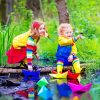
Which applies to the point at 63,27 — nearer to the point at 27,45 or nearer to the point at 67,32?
the point at 67,32

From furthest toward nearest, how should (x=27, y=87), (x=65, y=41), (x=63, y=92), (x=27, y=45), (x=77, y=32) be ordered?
(x=77, y=32) → (x=27, y=45) → (x=65, y=41) → (x=27, y=87) → (x=63, y=92)

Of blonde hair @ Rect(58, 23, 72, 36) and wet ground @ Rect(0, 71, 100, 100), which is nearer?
wet ground @ Rect(0, 71, 100, 100)

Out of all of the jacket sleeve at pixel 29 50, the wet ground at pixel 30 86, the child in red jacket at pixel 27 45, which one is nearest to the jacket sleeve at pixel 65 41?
the child in red jacket at pixel 27 45

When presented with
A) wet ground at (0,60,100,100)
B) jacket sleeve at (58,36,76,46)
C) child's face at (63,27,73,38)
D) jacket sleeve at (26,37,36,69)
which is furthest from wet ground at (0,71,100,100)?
child's face at (63,27,73,38)

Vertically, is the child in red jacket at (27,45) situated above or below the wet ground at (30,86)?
above

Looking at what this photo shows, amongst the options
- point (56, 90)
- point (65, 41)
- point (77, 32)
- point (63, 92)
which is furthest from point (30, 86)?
point (77, 32)

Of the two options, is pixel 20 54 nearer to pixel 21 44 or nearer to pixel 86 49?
pixel 21 44

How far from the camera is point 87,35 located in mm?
11047

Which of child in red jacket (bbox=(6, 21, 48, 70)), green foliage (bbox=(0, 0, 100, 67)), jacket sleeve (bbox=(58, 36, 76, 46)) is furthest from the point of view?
green foliage (bbox=(0, 0, 100, 67))

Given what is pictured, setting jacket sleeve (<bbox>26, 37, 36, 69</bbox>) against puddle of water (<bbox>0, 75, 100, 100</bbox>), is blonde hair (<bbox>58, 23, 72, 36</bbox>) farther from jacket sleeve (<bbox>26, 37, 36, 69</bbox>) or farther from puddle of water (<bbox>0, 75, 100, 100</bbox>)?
puddle of water (<bbox>0, 75, 100, 100</bbox>)

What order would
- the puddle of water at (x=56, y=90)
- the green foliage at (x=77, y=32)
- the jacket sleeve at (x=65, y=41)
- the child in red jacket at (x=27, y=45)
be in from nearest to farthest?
the puddle of water at (x=56, y=90)
the jacket sleeve at (x=65, y=41)
the child in red jacket at (x=27, y=45)
the green foliage at (x=77, y=32)

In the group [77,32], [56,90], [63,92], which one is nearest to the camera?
[63,92]

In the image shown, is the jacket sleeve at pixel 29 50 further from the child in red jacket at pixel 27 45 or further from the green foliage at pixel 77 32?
the green foliage at pixel 77 32

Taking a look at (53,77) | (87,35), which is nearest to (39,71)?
(53,77)
